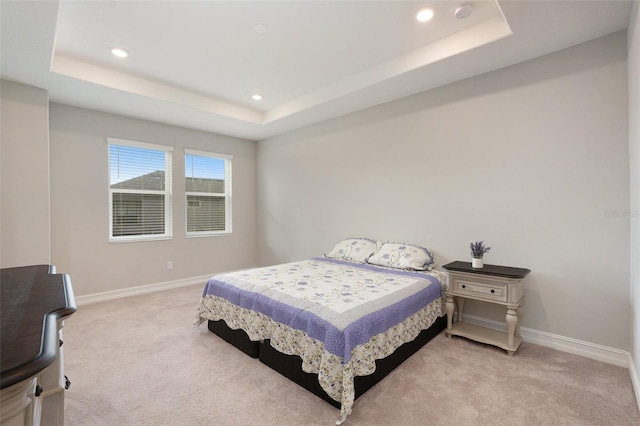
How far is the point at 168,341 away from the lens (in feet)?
9.09

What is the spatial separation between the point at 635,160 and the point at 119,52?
4482mm

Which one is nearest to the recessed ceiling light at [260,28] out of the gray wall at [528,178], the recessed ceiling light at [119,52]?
the recessed ceiling light at [119,52]

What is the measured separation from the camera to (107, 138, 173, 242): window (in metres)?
4.18

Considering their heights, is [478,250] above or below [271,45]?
below

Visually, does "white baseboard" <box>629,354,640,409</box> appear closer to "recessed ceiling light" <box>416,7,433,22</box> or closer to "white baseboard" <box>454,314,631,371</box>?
"white baseboard" <box>454,314,631,371</box>

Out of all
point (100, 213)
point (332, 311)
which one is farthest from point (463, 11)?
point (100, 213)

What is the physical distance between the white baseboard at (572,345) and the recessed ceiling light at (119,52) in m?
4.53

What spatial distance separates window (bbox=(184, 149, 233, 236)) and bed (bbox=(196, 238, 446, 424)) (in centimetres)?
247

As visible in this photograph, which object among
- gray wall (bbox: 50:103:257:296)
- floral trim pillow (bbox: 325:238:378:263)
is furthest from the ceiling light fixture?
gray wall (bbox: 50:103:257:296)

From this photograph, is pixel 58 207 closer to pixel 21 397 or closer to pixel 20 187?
pixel 20 187

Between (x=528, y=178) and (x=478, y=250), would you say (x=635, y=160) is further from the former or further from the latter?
(x=478, y=250)

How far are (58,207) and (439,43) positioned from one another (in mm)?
4808

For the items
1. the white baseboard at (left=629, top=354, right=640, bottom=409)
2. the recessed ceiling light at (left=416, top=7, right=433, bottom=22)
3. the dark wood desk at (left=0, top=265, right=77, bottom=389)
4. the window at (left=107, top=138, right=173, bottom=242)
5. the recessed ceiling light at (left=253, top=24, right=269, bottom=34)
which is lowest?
the white baseboard at (left=629, top=354, right=640, bottom=409)

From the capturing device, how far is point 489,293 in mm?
2574
